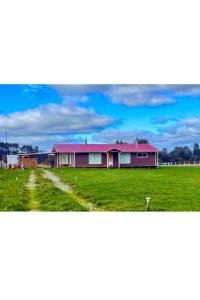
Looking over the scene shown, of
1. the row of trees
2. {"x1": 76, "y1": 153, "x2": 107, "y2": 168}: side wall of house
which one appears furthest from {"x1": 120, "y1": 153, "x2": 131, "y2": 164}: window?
the row of trees

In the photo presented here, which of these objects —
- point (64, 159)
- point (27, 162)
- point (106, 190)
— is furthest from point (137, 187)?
point (27, 162)

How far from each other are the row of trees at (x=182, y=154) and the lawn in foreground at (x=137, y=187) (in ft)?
0.48

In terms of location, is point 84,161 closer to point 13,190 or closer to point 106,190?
point 106,190

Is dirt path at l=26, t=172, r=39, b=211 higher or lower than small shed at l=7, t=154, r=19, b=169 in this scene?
lower

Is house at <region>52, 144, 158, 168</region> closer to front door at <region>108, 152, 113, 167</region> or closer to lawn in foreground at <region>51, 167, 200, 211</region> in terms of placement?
front door at <region>108, 152, 113, 167</region>

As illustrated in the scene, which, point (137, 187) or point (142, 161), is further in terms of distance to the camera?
point (142, 161)

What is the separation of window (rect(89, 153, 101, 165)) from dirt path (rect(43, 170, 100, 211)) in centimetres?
59

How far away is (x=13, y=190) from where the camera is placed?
24.5 ft

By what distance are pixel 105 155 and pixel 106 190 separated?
0.60 meters

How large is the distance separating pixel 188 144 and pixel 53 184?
2.23 metres

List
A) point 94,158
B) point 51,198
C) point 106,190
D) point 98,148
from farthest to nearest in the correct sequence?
point 94,158
point 98,148
point 106,190
point 51,198

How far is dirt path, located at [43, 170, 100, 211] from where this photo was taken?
729cm

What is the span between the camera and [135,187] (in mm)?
7500

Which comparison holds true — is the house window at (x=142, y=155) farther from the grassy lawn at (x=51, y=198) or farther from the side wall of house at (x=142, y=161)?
the grassy lawn at (x=51, y=198)
